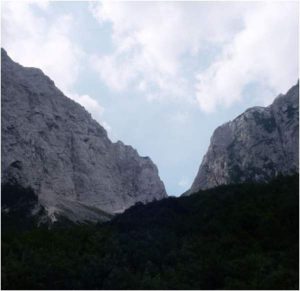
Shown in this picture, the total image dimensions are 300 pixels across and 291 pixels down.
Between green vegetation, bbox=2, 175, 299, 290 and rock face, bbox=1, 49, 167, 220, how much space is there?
46.1m

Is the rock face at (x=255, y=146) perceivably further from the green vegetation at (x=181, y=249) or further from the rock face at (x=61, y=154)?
the green vegetation at (x=181, y=249)

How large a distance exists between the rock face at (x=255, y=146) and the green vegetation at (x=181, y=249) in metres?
51.5

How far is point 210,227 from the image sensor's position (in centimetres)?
3609

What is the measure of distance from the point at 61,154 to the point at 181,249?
247ft

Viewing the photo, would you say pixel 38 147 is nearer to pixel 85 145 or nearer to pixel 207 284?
pixel 85 145

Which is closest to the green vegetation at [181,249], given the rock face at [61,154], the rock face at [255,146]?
the rock face at [61,154]

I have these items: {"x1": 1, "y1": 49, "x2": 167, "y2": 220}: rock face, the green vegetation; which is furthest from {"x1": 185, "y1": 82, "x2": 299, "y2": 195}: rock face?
the green vegetation

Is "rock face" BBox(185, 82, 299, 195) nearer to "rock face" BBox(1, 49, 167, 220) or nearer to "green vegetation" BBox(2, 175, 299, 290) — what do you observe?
"rock face" BBox(1, 49, 167, 220)

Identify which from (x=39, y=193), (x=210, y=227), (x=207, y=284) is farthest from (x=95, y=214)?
(x=207, y=284)

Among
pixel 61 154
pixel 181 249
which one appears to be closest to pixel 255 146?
pixel 61 154

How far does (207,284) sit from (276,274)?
2.97 metres

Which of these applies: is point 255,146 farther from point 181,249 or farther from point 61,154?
point 181,249

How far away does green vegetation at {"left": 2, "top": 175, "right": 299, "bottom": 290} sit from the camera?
76.1 feet

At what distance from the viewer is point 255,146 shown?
10331 cm
